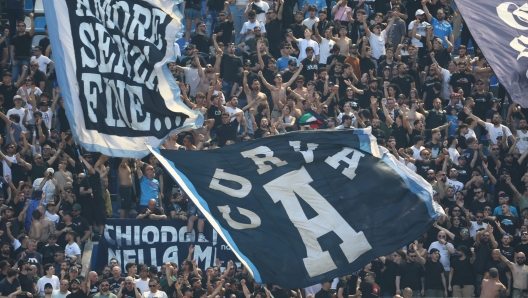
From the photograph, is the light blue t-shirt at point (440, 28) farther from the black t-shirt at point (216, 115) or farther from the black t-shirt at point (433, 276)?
the black t-shirt at point (433, 276)

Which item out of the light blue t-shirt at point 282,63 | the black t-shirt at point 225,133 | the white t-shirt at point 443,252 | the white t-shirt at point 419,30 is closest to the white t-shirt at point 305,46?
the light blue t-shirt at point 282,63

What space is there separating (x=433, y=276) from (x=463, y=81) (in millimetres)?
5949

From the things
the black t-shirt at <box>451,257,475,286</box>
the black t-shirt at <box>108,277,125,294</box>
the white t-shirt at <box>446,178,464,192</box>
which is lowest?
the black t-shirt at <box>451,257,475,286</box>

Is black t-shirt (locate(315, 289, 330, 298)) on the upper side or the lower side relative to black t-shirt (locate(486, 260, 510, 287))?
upper

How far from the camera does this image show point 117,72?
1511 centimetres

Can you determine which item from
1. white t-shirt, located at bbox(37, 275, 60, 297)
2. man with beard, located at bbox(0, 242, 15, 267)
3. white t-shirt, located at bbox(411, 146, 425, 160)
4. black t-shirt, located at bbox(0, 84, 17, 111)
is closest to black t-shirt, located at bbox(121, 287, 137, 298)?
white t-shirt, located at bbox(37, 275, 60, 297)

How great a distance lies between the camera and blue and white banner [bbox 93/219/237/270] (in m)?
20.8

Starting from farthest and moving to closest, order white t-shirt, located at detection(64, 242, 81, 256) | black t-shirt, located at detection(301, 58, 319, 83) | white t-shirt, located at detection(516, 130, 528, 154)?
1. black t-shirt, located at detection(301, 58, 319, 83)
2. white t-shirt, located at detection(516, 130, 528, 154)
3. white t-shirt, located at detection(64, 242, 81, 256)

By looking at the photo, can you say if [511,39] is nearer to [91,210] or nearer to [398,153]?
[398,153]

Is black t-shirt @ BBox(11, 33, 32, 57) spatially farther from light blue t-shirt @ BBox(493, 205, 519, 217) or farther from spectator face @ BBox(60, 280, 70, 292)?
light blue t-shirt @ BBox(493, 205, 519, 217)

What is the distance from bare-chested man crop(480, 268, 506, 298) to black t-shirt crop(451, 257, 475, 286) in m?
0.47

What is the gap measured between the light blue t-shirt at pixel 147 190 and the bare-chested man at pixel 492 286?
6304 mm

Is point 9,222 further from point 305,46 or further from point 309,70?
point 305,46

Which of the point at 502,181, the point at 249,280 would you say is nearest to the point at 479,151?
the point at 502,181
